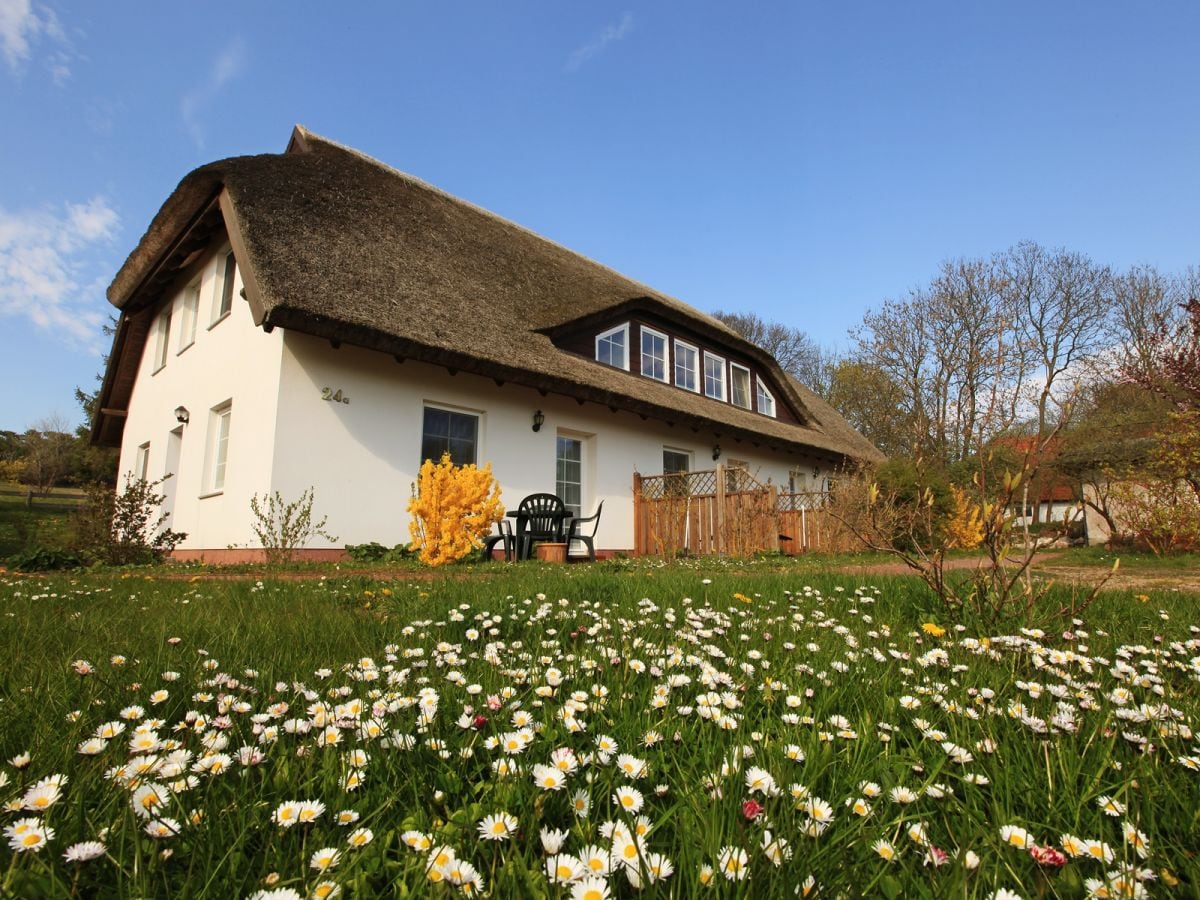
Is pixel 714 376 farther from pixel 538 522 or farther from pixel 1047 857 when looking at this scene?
pixel 1047 857

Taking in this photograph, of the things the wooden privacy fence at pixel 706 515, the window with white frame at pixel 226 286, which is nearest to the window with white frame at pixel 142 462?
the window with white frame at pixel 226 286

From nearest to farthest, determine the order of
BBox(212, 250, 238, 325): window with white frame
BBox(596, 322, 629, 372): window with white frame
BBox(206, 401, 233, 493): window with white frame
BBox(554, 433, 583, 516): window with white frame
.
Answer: BBox(206, 401, 233, 493): window with white frame < BBox(212, 250, 238, 325): window with white frame < BBox(554, 433, 583, 516): window with white frame < BBox(596, 322, 629, 372): window with white frame

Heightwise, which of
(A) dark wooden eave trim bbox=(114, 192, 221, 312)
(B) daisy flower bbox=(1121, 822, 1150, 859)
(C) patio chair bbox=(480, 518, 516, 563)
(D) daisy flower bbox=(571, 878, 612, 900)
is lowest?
(B) daisy flower bbox=(1121, 822, 1150, 859)

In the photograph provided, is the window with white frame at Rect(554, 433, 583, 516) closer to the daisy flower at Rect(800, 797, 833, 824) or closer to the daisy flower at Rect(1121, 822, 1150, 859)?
the daisy flower at Rect(800, 797, 833, 824)

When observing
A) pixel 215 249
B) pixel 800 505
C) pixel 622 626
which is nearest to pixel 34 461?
pixel 215 249

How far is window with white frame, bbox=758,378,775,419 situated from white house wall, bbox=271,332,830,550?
21.6ft

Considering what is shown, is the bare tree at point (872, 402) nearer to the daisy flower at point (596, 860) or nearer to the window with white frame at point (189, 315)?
the window with white frame at point (189, 315)

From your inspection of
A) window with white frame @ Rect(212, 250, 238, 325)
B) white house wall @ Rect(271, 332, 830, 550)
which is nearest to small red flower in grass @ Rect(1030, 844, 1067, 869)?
white house wall @ Rect(271, 332, 830, 550)

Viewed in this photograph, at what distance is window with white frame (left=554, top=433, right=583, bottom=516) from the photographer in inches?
425

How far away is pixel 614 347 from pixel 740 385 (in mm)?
4836

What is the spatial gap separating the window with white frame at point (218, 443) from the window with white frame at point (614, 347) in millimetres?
6231

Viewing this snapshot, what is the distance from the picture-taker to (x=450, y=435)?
366 inches

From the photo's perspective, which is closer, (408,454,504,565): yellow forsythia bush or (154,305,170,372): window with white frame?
(408,454,504,565): yellow forsythia bush

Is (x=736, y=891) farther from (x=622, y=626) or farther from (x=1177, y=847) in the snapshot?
(x=622, y=626)
